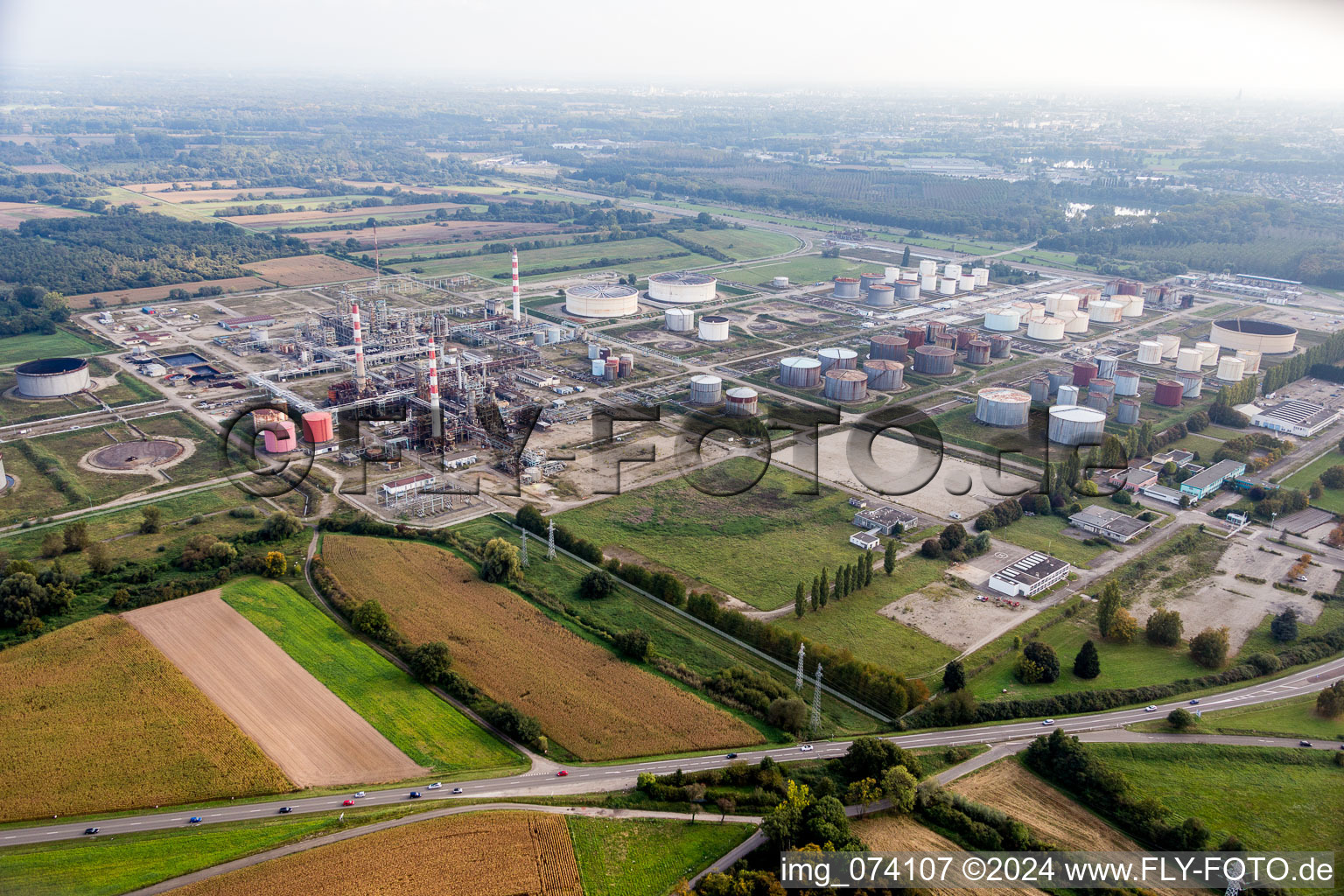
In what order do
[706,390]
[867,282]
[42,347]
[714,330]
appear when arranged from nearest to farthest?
[706,390]
[42,347]
[714,330]
[867,282]

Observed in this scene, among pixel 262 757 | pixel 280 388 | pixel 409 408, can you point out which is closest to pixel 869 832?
pixel 262 757

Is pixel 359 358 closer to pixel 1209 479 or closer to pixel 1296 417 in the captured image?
pixel 1209 479

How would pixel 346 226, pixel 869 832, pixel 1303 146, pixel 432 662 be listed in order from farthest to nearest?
pixel 1303 146
pixel 346 226
pixel 432 662
pixel 869 832

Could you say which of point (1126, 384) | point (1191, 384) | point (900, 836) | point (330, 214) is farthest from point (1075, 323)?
point (330, 214)

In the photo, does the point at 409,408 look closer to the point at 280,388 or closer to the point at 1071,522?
the point at 280,388

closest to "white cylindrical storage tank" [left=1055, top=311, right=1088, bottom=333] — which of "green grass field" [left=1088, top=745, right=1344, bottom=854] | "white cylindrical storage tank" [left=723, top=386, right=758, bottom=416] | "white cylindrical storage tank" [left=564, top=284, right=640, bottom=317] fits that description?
"white cylindrical storage tank" [left=723, top=386, right=758, bottom=416]

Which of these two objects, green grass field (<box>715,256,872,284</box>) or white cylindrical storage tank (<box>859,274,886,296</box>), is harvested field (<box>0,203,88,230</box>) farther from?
white cylindrical storage tank (<box>859,274,886,296</box>)
